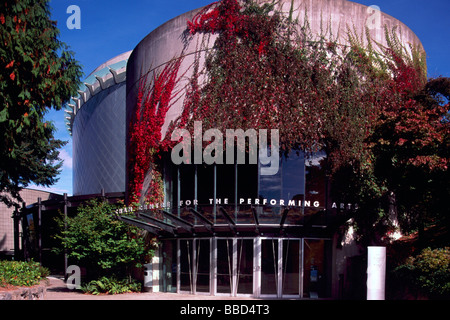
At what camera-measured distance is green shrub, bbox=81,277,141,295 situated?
1918 cm

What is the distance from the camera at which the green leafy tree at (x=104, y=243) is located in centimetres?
1906

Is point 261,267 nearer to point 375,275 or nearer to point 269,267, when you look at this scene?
point 269,267

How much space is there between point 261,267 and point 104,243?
6.66m

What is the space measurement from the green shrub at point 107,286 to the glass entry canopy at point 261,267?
281cm

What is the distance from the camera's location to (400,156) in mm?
14227

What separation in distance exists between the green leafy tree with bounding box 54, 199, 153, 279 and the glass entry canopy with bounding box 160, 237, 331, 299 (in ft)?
8.60

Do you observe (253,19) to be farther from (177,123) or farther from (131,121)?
(131,121)

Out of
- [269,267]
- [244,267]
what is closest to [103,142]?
[244,267]

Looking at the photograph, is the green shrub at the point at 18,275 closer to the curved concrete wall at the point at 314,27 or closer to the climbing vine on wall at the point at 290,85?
the climbing vine on wall at the point at 290,85

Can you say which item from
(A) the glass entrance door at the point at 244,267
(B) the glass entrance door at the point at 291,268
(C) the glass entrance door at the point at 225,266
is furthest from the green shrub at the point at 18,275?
(B) the glass entrance door at the point at 291,268

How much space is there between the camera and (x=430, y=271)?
13.5 meters

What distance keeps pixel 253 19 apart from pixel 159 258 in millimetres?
11202

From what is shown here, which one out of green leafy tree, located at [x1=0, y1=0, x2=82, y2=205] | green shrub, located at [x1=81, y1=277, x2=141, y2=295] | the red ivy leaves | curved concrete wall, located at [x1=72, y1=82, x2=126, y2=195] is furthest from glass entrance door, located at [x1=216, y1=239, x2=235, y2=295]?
curved concrete wall, located at [x1=72, y1=82, x2=126, y2=195]
